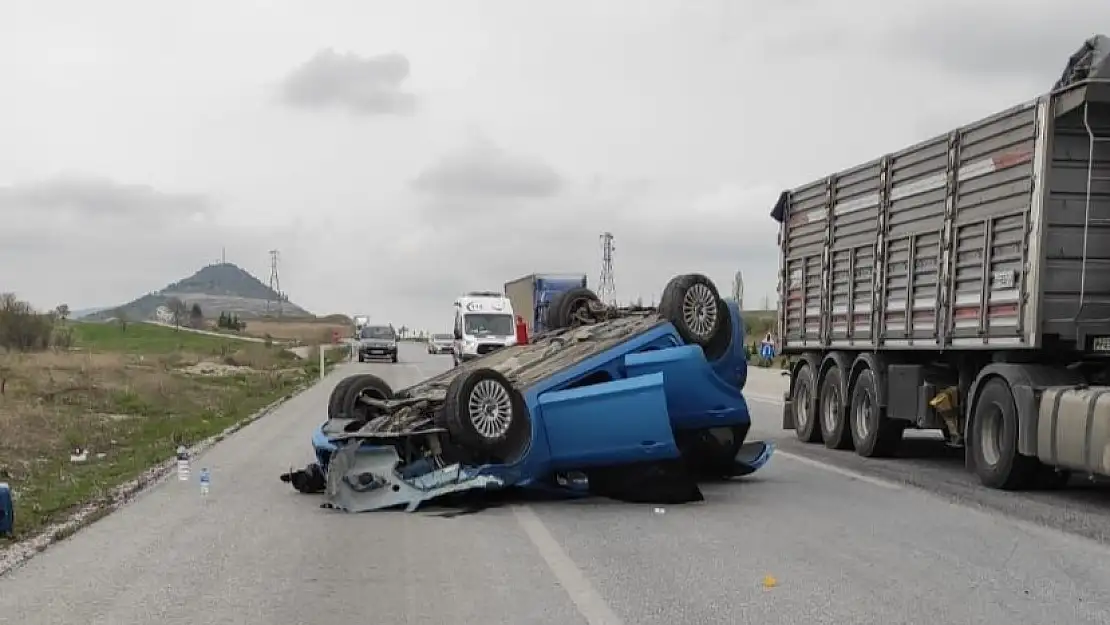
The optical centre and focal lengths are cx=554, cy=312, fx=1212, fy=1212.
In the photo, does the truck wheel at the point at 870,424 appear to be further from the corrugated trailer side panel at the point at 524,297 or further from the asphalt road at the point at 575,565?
the corrugated trailer side panel at the point at 524,297

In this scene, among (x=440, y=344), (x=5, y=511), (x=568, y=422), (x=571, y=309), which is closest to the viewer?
(x=5, y=511)

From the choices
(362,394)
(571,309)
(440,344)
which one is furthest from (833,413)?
(440,344)

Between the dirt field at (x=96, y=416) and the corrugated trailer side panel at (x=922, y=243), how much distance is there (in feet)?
29.3

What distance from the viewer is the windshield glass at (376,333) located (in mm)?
56844

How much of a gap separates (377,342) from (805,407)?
40.6 metres

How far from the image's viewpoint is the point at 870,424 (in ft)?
50.1

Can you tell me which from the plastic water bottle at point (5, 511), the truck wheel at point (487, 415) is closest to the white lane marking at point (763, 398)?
the truck wheel at point (487, 415)

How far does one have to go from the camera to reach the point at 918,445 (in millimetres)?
17172

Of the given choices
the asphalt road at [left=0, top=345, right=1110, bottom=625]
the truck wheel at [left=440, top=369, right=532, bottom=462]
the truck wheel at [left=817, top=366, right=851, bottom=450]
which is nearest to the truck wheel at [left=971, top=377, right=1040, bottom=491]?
the asphalt road at [left=0, top=345, right=1110, bottom=625]

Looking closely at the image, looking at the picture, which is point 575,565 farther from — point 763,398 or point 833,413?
point 763,398

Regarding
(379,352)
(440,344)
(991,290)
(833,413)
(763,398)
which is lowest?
(763,398)

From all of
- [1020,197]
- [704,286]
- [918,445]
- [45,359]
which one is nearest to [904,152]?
[1020,197]

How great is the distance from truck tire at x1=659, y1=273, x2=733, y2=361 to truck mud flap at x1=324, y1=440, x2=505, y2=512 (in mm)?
2660

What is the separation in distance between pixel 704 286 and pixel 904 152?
12.4 feet
